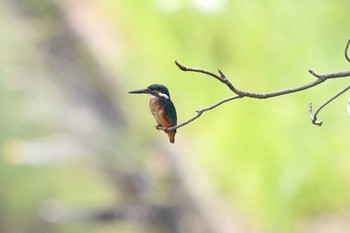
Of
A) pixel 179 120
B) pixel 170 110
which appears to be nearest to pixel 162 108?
pixel 170 110

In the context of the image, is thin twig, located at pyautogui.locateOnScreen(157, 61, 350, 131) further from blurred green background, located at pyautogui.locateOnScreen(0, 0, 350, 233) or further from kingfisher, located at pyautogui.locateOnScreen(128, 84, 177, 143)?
blurred green background, located at pyautogui.locateOnScreen(0, 0, 350, 233)

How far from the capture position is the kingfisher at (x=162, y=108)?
44cm

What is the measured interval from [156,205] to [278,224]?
1.44ft

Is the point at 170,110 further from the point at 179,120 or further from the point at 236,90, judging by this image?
the point at 179,120

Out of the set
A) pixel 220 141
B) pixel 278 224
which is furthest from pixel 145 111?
pixel 278 224

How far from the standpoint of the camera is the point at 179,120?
4.64 feet

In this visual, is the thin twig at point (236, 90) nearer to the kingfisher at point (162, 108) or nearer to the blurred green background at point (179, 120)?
the kingfisher at point (162, 108)

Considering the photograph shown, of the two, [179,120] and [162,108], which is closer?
[162,108]

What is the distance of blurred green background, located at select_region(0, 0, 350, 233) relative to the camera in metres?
1.46

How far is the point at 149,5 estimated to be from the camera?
1693 millimetres

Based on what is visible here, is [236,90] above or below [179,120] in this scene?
below

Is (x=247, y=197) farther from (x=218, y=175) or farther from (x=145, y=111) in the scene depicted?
(x=145, y=111)

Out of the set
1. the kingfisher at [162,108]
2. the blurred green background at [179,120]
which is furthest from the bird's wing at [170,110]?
the blurred green background at [179,120]

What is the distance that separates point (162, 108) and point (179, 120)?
97 cm
